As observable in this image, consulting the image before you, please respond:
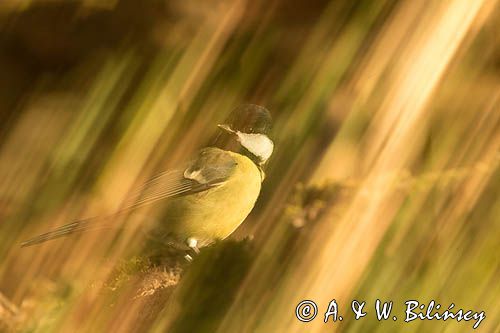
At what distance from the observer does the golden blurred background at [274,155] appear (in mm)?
994

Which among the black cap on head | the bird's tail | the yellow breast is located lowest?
the bird's tail

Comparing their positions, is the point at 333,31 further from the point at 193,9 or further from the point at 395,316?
the point at 395,316

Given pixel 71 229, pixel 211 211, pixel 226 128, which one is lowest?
pixel 71 229

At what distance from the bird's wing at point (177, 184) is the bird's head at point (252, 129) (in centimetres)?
3

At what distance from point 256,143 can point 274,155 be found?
1.5 inches

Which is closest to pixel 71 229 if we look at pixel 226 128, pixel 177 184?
pixel 177 184

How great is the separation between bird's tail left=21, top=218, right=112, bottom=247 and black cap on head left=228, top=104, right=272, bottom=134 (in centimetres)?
25

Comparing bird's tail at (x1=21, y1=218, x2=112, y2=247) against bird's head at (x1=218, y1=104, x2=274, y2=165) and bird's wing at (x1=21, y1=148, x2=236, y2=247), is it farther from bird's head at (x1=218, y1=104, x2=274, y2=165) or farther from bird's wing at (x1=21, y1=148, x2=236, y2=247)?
bird's head at (x1=218, y1=104, x2=274, y2=165)

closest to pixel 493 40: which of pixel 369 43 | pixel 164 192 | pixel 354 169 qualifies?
pixel 369 43

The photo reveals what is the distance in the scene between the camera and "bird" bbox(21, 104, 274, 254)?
101cm

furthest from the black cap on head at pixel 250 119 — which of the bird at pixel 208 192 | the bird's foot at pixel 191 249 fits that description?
the bird's foot at pixel 191 249

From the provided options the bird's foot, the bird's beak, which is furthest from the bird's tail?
the bird's beak

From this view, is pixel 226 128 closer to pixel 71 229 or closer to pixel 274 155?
pixel 274 155

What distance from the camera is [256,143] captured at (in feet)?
3.40
